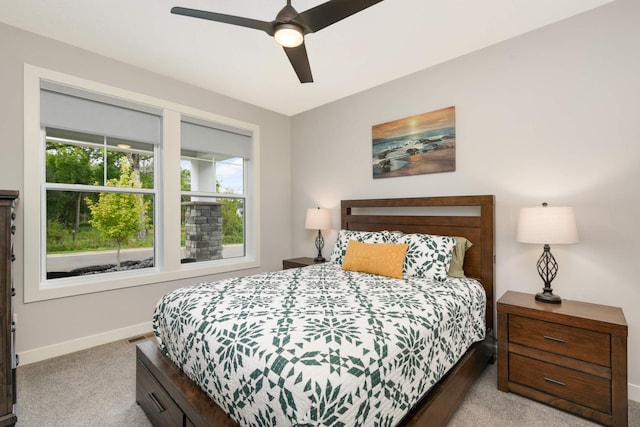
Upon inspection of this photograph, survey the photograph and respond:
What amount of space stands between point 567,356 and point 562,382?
0.55ft

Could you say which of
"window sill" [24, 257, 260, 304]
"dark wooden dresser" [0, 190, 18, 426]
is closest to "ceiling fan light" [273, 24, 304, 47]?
"dark wooden dresser" [0, 190, 18, 426]

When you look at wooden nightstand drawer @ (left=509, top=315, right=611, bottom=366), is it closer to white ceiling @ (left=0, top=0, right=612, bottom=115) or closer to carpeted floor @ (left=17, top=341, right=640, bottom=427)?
carpeted floor @ (left=17, top=341, right=640, bottom=427)

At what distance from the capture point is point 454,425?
1.76 meters

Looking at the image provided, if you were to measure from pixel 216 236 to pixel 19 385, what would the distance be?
213cm

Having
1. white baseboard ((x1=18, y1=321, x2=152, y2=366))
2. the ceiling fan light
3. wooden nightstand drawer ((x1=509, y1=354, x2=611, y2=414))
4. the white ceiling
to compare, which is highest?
the white ceiling

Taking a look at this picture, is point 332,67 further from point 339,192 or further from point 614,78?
point 614,78

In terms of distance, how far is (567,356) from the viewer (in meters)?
1.89

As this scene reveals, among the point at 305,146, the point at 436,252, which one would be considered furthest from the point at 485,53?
the point at 305,146

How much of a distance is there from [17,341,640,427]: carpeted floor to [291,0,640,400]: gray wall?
2.59ft

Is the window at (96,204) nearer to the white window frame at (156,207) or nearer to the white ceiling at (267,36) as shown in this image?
the white window frame at (156,207)

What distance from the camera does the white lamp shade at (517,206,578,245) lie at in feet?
6.56

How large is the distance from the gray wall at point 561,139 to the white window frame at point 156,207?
2.05m

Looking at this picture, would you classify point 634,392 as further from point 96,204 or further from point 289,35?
point 96,204

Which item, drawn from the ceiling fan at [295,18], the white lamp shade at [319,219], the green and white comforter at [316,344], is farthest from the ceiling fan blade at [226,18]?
the white lamp shade at [319,219]
